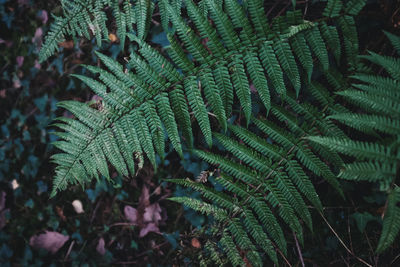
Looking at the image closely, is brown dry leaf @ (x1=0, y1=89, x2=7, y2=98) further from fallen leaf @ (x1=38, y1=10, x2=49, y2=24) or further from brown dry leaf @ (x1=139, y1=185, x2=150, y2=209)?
brown dry leaf @ (x1=139, y1=185, x2=150, y2=209)

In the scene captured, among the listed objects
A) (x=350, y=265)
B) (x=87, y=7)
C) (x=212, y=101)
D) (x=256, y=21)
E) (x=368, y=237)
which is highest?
(x=87, y=7)

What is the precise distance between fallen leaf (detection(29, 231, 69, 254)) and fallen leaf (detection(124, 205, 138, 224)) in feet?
2.11

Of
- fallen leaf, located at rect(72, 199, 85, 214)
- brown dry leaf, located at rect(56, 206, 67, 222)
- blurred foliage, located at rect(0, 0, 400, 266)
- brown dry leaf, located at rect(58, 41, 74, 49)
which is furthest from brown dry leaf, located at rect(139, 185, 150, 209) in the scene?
brown dry leaf, located at rect(58, 41, 74, 49)

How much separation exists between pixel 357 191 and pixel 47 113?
8.84 feet

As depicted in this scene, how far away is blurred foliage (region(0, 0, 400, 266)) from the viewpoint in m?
1.74

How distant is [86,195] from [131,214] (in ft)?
1.61

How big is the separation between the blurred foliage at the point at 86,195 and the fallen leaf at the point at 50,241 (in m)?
0.04

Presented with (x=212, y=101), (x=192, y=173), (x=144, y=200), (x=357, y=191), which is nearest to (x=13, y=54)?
(x=144, y=200)

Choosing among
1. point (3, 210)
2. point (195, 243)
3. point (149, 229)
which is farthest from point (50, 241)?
point (195, 243)

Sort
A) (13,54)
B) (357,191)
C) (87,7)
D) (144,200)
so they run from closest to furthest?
1. (87,7)
2. (357,191)
3. (144,200)
4. (13,54)

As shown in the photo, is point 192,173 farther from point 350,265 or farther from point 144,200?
point 350,265

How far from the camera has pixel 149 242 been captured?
2.32 m

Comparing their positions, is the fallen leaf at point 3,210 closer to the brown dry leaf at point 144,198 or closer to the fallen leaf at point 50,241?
the fallen leaf at point 50,241

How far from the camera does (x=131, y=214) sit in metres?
2.40
